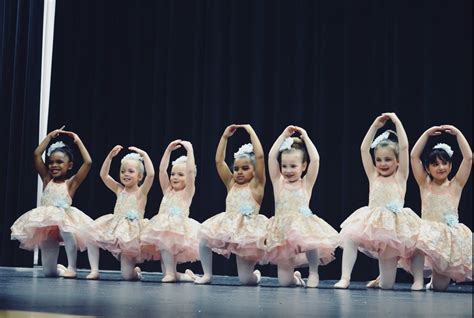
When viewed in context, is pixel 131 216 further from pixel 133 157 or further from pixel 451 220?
pixel 451 220

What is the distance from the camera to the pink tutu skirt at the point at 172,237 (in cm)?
439

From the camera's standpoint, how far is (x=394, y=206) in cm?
410

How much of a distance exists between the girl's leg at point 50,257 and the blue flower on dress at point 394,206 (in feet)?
6.95

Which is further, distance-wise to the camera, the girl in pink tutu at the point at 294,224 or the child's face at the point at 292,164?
the child's face at the point at 292,164

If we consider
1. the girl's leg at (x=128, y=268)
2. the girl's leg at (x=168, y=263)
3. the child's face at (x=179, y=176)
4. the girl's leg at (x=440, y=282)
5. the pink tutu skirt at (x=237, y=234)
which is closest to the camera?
the girl's leg at (x=440, y=282)

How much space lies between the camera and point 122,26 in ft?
20.0

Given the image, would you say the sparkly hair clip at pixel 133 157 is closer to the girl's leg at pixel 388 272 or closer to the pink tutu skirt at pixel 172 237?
the pink tutu skirt at pixel 172 237

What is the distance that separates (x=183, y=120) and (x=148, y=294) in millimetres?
2791

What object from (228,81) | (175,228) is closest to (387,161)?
(175,228)

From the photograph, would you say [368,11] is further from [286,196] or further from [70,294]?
[70,294]

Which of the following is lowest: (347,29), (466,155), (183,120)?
(466,155)

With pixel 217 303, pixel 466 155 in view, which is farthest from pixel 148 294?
pixel 466 155

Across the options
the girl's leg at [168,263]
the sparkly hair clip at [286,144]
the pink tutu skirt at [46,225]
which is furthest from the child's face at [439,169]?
the pink tutu skirt at [46,225]

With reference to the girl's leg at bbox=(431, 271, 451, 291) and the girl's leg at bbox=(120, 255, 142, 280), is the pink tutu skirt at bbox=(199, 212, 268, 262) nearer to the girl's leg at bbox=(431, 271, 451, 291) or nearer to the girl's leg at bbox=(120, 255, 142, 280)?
the girl's leg at bbox=(120, 255, 142, 280)
